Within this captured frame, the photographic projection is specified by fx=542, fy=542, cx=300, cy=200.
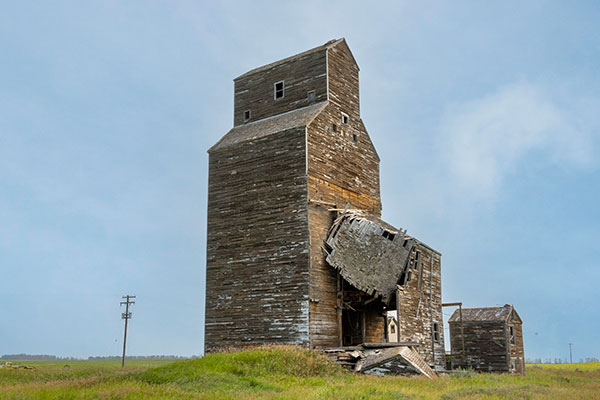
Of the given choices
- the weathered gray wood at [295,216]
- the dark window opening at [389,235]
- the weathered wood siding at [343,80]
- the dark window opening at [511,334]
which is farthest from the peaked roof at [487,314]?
the weathered wood siding at [343,80]

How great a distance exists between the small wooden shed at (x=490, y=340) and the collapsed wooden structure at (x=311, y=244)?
30.9 ft

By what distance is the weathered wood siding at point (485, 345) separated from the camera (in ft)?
118

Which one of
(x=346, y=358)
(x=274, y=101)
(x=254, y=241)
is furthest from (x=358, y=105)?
(x=346, y=358)

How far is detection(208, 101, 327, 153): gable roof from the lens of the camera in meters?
27.6

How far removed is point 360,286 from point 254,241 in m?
5.66

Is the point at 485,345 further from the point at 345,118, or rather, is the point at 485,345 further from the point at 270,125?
the point at 270,125

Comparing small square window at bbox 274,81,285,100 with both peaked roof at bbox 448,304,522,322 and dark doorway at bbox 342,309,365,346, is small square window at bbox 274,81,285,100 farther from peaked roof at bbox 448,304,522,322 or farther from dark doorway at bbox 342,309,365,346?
peaked roof at bbox 448,304,522,322

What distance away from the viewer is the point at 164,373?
64.2ft

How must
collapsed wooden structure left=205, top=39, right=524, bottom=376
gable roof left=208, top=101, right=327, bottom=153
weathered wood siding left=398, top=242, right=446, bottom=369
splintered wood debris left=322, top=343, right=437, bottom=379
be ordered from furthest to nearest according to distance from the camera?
1. gable roof left=208, top=101, right=327, bottom=153
2. weathered wood siding left=398, top=242, right=446, bottom=369
3. collapsed wooden structure left=205, top=39, right=524, bottom=376
4. splintered wood debris left=322, top=343, right=437, bottom=379

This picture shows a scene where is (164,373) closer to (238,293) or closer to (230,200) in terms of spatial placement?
(238,293)

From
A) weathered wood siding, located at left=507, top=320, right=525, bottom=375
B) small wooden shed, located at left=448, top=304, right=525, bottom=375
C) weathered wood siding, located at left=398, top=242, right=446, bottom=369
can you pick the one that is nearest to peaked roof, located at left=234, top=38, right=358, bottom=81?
weathered wood siding, located at left=398, top=242, right=446, bottom=369

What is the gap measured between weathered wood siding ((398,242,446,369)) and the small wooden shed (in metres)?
8.00

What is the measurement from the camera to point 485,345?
36906 mm

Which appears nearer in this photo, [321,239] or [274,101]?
Result: [321,239]
